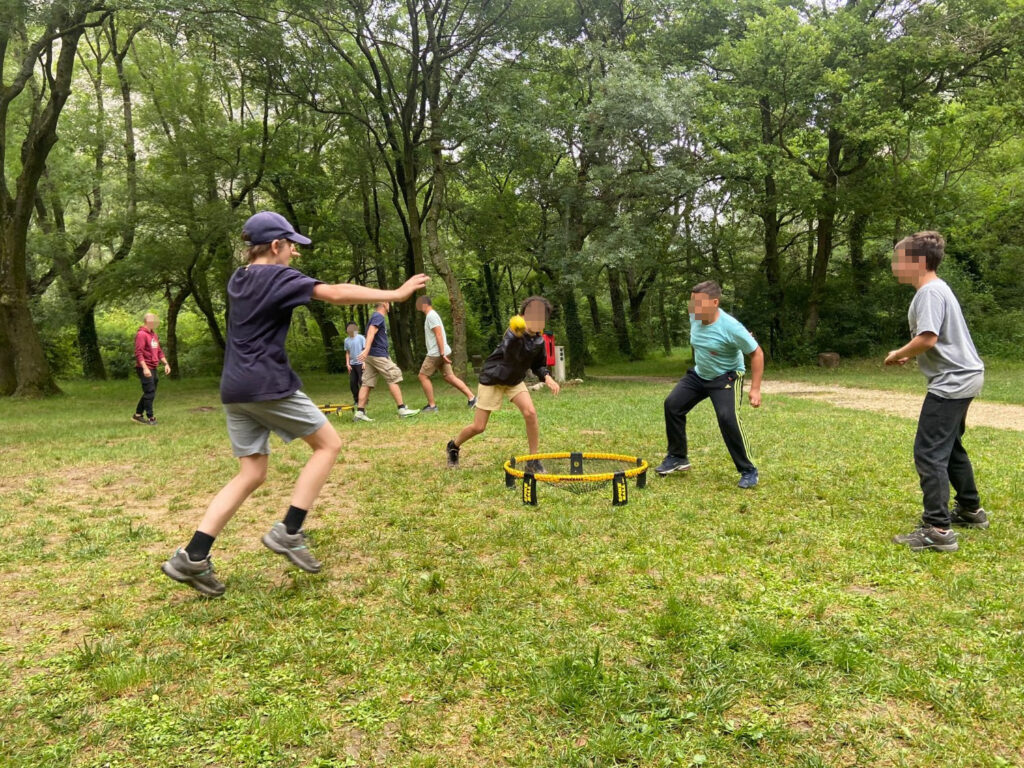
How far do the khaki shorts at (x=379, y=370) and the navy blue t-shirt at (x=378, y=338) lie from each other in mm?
107

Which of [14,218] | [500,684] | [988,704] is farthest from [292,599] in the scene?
[14,218]

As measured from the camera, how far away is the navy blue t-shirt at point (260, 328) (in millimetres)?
3561

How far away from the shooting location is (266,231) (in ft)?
12.4

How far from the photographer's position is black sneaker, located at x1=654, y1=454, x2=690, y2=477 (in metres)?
6.43

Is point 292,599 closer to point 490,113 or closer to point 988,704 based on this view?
point 988,704

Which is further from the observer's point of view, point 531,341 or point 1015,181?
point 1015,181

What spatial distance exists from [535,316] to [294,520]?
3.03m

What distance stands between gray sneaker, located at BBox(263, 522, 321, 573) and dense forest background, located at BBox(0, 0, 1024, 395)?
Result: 1386 cm

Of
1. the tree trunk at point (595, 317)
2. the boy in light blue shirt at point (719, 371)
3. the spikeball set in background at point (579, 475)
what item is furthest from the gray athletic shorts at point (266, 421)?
the tree trunk at point (595, 317)

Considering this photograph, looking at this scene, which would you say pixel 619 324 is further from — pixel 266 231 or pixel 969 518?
pixel 266 231

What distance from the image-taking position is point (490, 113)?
17.7 meters

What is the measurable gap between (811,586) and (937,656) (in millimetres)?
813

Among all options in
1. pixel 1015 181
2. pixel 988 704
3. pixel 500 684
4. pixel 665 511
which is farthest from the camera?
pixel 1015 181

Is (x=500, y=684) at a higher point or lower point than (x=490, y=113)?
lower
